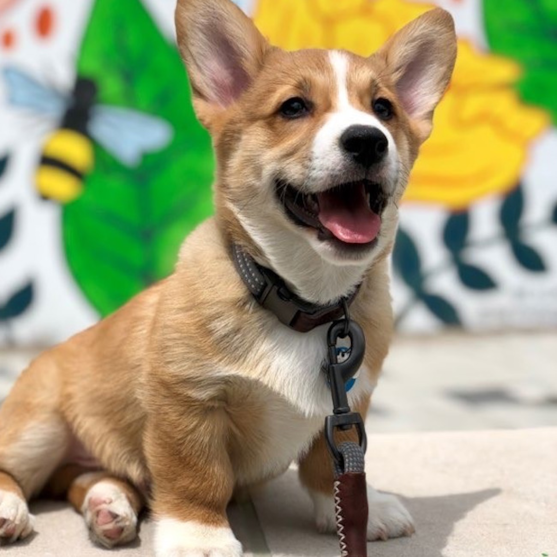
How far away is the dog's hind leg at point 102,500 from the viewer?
96.1 inches

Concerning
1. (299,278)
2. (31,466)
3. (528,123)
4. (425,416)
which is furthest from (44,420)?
(528,123)

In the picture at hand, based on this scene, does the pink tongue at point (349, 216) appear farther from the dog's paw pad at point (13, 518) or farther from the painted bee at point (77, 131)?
the painted bee at point (77, 131)

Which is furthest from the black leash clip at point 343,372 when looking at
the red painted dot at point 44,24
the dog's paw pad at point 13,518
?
the red painted dot at point 44,24

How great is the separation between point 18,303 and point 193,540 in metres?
3.43

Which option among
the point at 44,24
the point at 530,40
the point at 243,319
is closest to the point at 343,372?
the point at 243,319

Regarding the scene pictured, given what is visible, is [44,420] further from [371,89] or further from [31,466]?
[371,89]

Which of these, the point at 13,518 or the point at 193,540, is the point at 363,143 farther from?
the point at 13,518

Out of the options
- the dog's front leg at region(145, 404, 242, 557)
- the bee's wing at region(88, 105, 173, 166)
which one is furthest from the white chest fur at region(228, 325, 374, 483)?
the bee's wing at region(88, 105, 173, 166)

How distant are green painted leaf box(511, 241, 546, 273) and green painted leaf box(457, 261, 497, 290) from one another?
23 cm

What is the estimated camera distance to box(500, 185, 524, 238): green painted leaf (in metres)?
5.73

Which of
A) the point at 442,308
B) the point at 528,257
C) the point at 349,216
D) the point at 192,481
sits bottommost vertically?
the point at 442,308

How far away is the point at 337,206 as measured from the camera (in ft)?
7.67

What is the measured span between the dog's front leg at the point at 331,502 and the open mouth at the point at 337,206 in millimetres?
522

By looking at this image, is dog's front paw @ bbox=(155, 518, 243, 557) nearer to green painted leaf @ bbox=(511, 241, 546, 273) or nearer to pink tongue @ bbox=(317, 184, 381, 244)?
pink tongue @ bbox=(317, 184, 381, 244)
